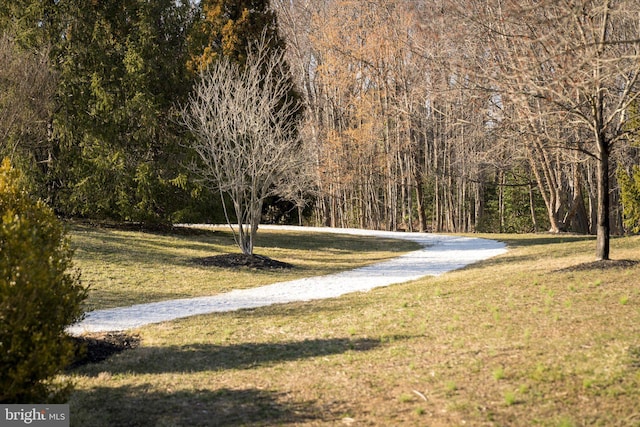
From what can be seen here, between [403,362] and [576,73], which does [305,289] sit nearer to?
[403,362]

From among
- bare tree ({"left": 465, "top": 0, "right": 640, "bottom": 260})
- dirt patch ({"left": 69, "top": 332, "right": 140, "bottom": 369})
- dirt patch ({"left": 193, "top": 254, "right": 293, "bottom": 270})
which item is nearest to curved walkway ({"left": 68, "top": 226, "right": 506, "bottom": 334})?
dirt patch ({"left": 69, "top": 332, "right": 140, "bottom": 369})

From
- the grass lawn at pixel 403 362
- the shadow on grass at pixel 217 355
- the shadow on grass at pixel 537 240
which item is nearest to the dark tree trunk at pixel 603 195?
the grass lawn at pixel 403 362

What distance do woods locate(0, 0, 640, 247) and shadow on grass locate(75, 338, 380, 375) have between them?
4.57 metres

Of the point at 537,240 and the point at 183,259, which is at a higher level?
the point at 537,240

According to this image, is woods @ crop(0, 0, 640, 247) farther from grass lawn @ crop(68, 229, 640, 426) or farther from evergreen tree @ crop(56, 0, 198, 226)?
grass lawn @ crop(68, 229, 640, 426)

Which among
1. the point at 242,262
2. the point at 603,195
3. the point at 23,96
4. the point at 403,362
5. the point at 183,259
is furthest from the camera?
the point at 23,96

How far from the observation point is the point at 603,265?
31.8ft

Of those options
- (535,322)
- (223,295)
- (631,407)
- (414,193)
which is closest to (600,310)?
(535,322)

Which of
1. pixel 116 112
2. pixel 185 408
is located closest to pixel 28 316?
pixel 185 408

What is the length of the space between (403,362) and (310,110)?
84.2 ft

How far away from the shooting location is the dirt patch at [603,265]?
9618mm

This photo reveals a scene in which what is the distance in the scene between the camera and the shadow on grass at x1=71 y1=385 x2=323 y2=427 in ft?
15.8

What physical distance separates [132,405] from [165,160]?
16.2 meters

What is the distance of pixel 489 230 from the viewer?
31.6m
